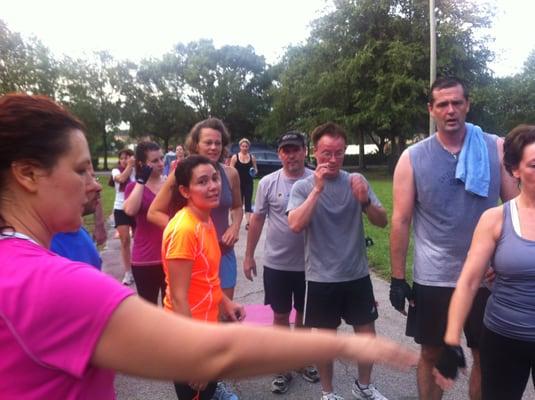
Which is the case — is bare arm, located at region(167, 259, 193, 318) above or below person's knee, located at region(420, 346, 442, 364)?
above

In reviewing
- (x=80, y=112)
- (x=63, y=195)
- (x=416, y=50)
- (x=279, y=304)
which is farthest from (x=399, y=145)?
(x=63, y=195)

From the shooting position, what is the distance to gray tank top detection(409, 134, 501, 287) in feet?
9.85

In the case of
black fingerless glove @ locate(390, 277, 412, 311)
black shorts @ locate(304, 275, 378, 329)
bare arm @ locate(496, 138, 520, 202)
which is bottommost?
→ black shorts @ locate(304, 275, 378, 329)

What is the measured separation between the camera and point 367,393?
3.45m

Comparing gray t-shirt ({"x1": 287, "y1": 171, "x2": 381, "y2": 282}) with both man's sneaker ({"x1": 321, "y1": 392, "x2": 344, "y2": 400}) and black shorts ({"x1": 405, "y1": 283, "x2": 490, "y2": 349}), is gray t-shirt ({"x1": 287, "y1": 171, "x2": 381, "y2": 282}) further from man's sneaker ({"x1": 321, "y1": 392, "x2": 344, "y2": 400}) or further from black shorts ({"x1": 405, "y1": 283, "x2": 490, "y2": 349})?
man's sneaker ({"x1": 321, "y1": 392, "x2": 344, "y2": 400})

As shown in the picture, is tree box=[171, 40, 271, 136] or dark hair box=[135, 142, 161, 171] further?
tree box=[171, 40, 271, 136]

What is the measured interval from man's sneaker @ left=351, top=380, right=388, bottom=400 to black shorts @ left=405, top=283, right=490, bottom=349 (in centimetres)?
61

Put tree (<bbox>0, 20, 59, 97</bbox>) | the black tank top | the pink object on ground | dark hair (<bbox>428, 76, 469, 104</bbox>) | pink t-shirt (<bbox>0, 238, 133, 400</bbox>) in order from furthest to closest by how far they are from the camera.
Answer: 1. tree (<bbox>0, 20, 59, 97</bbox>)
2. the black tank top
3. the pink object on ground
4. dark hair (<bbox>428, 76, 469, 104</bbox>)
5. pink t-shirt (<bbox>0, 238, 133, 400</bbox>)

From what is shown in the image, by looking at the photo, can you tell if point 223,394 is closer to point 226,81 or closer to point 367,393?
point 367,393

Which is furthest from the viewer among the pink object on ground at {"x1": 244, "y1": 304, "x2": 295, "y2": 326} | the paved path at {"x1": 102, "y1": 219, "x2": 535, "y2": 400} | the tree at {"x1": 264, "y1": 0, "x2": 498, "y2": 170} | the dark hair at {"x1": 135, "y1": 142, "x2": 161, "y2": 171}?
the tree at {"x1": 264, "y1": 0, "x2": 498, "y2": 170}

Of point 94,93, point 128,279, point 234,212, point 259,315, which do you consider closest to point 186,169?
point 234,212

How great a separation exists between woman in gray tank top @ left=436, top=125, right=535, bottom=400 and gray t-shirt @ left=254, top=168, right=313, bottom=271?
159 centimetres

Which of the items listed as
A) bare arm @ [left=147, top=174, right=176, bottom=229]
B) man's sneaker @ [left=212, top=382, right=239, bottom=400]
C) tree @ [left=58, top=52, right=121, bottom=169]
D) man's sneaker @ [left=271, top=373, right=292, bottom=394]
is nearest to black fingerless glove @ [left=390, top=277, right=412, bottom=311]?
man's sneaker @ [left=271, top=373, right=292, bottom=394]

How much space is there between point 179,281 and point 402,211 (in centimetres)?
160
